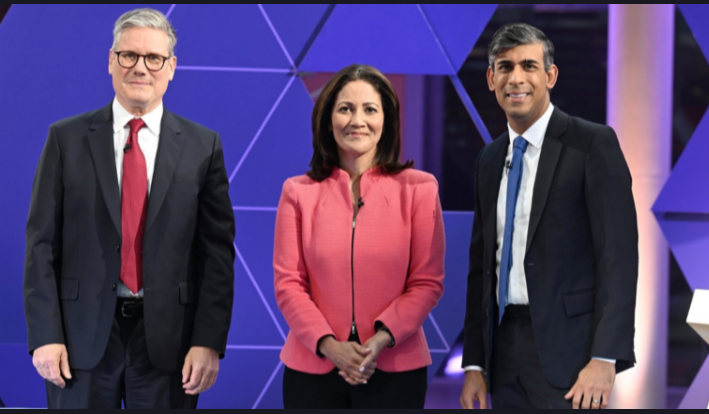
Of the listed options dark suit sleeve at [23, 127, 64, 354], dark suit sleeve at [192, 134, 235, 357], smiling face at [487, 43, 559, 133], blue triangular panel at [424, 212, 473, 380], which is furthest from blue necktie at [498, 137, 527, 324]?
blue triangular panel at [424, 212, 473, 380]

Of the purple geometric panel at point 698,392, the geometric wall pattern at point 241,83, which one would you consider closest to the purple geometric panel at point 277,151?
the geometric wall pattern at point 241,83

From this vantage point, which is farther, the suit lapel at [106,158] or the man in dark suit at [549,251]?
the suit lapel at [106,158]

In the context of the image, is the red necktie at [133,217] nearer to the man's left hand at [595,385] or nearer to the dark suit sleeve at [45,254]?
the dark suit sleeve at [45,254]

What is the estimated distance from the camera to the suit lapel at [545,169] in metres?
2.41

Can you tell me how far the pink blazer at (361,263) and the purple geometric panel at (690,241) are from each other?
198 cm

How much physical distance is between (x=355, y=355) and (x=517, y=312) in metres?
0.54

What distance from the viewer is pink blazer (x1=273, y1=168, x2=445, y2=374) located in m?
2.56

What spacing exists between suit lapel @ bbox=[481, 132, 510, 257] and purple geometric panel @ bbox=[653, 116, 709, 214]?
1.80 m

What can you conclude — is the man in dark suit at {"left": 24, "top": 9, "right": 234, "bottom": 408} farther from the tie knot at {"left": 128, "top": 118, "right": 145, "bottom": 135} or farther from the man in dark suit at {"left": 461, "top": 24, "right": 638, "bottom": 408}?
the man in dark suit at {"left": 461, "top": 24, "right": 638, "bottom": 408}

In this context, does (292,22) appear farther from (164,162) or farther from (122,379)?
(122,379)

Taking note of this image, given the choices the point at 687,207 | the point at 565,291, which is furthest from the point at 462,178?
the point at 565,291

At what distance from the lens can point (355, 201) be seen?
2.69m

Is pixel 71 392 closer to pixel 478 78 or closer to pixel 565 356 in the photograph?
pixel 565 356

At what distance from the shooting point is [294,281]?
262 cm
